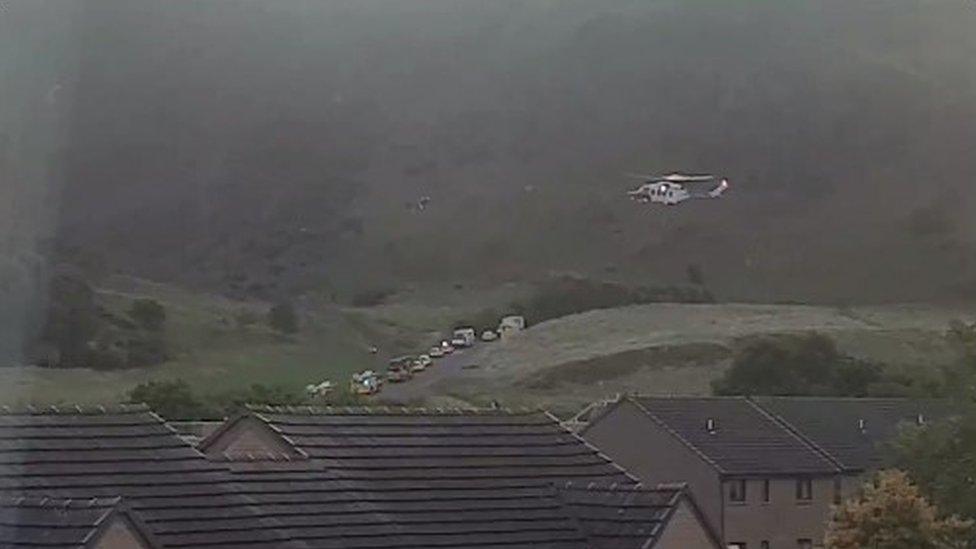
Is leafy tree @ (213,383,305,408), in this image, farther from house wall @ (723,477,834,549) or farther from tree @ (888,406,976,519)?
tree @ (888,406,976,519)

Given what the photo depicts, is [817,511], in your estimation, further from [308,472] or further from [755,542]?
[308,472]

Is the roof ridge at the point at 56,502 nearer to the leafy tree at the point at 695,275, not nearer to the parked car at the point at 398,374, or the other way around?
the parked car at the point at 398,374

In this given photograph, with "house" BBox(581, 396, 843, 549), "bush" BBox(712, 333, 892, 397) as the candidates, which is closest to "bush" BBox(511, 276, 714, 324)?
"bush" BBox(712, 333, 892, 397)

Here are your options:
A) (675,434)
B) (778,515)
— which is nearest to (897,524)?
(675,434)

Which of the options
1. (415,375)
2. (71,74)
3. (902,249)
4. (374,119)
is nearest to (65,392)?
(71,74)

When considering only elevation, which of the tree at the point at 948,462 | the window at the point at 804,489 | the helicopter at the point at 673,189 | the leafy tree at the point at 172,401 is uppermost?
the helicopter at the point at 673,189

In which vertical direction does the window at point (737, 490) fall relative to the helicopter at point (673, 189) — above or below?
below

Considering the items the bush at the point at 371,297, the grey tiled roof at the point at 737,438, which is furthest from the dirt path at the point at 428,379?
the bush at the point at 371,297
